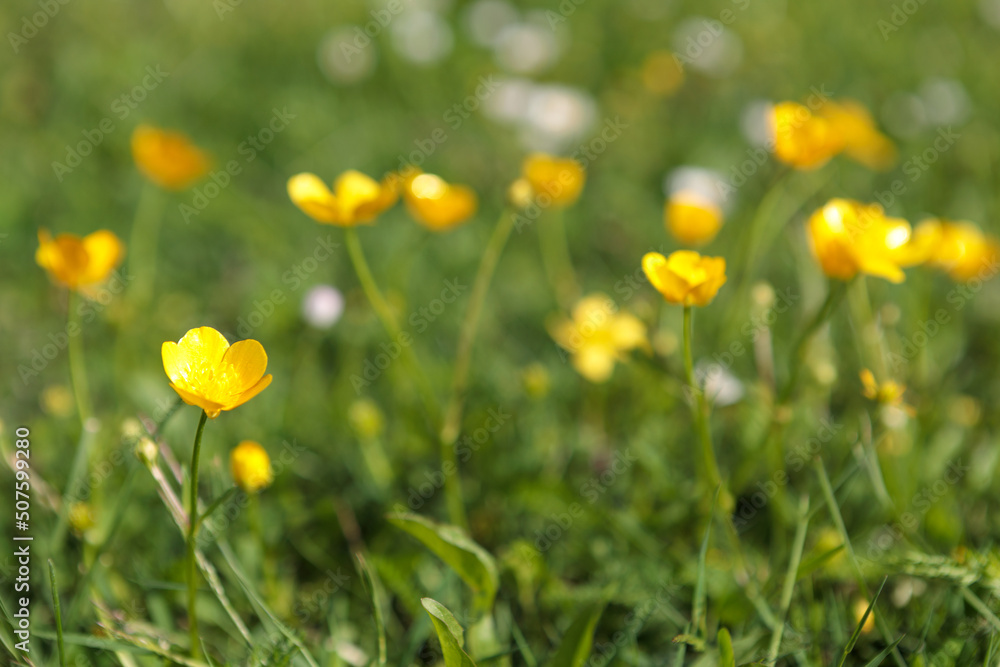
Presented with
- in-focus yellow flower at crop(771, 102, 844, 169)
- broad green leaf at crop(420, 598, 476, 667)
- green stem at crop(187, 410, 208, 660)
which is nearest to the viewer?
green stem at crop(187, 410, 208, 660)

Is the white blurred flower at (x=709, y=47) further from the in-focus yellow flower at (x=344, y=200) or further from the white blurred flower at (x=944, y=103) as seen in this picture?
the in-focus yellow flower at (x=344, y=200)

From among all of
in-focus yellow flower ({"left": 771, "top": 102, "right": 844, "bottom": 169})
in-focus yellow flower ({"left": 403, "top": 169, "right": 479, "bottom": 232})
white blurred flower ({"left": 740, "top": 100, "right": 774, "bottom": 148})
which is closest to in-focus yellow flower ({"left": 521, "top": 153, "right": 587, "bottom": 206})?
in-focus yellow flower ({"left": 403, "top": 169, "right": 479, "bottom": 232})

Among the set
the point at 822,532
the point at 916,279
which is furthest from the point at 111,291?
the point at 916,279

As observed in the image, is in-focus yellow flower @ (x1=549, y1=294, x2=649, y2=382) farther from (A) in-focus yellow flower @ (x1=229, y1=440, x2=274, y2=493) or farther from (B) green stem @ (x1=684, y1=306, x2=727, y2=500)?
(A) in-focus yellow flower @ (x1=229, y1=440, x2=274, y2=493)

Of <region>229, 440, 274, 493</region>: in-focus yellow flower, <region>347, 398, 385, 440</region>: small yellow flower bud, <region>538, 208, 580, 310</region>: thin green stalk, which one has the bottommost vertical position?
<region>538, 208, 580, 310</region>: thin green stalk

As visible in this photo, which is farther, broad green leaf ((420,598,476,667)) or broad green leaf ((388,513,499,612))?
broad green leaf ((388,513,499,612))

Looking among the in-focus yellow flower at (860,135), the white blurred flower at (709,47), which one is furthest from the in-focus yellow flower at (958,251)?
the white blurred flower at (709,47)
